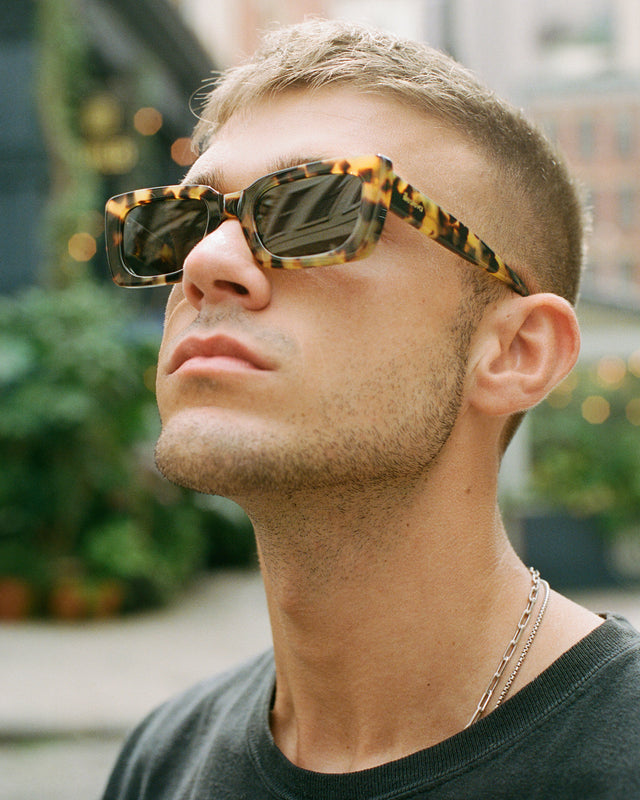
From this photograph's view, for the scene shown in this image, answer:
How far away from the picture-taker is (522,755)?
138 centimetres

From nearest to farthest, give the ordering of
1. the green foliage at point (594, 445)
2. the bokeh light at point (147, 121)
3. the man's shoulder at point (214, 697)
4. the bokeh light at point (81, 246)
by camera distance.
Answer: the man's shoulder at point (214, 697) < the bokeh light at point (81, 246) < the green foliage at point (594, 445) < the bokeh light at point (147, 121)

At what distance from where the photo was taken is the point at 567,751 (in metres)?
1.35

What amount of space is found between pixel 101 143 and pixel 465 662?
11937 millimetres

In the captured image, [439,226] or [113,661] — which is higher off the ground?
[439,226]

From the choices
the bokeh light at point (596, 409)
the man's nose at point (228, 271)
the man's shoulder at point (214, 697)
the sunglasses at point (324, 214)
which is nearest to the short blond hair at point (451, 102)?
the sunglasses at point (324, 214)

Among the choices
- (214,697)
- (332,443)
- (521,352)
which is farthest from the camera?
(214,697)

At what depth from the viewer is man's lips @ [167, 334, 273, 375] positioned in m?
1.58

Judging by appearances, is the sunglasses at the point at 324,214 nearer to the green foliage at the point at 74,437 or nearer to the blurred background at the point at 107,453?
the blurred background at the point at 107,453

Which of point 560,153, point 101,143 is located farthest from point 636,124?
point 560,153

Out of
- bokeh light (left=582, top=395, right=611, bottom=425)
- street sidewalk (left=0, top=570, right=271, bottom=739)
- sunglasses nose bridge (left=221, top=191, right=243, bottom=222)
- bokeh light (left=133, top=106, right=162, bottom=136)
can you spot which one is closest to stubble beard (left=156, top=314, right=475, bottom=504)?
sunglasses nose bridge (left=221, top=191, right=243, bottom=222)

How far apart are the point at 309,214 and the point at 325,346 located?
261mm

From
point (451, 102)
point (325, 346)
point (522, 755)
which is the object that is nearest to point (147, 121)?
point (451, 102)

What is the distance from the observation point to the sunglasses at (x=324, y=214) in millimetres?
1576

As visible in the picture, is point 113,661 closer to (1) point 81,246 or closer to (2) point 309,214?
(1) point 81,246
